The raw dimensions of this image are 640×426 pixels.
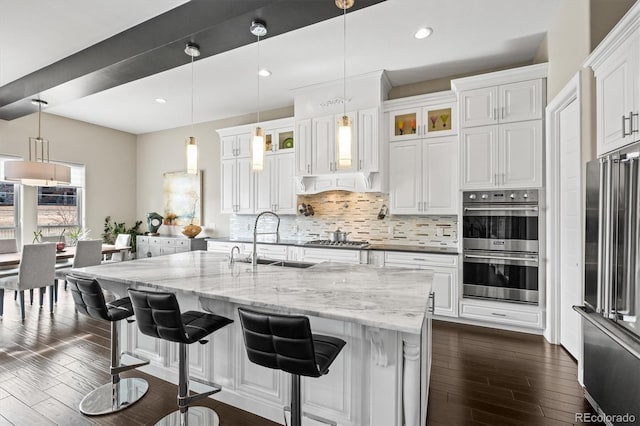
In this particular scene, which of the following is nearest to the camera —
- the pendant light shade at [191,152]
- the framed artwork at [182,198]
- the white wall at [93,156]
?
the pendant light shade at [191,152]

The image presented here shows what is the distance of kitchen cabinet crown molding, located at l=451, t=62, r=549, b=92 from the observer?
3.29m

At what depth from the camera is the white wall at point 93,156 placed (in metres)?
5.29

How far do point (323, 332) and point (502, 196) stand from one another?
281 centimetres

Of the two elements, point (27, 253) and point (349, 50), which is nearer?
point (349, 50)

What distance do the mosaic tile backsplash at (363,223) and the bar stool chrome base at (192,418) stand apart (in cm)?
312

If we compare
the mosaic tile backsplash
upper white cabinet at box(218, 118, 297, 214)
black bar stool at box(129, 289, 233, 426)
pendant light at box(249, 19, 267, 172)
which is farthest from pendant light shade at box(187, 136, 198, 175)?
the mosaic tile backsplash

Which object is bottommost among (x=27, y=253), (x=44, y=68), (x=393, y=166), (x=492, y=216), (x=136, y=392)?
(x=136, y=392)

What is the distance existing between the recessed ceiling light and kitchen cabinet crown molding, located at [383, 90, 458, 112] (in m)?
0.86

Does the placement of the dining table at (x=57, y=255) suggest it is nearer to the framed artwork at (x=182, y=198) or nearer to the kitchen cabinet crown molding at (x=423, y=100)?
the framed artwork at (x=182, y=198)

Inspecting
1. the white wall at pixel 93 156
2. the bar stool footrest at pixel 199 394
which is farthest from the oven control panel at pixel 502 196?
the white wall at pixel 93 156

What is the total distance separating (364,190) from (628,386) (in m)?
3.12

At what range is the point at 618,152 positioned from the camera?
1770 millimetres

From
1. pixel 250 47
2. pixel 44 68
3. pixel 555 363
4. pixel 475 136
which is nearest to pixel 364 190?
pixel 475 136

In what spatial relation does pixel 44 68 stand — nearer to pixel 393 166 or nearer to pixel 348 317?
pixel 393 166
